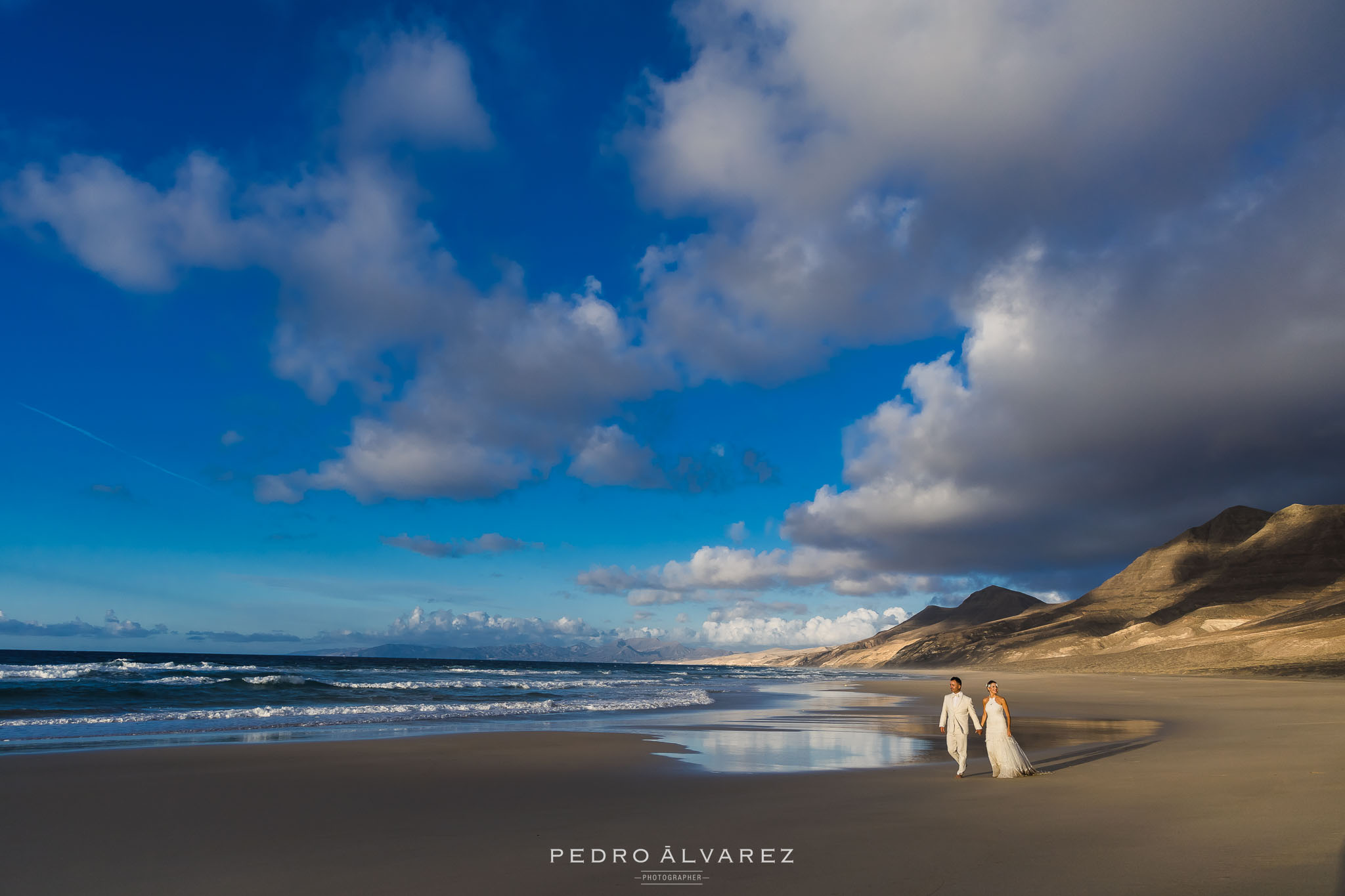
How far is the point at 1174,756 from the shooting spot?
13414 mm

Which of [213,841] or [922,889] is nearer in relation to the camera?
[922,889]

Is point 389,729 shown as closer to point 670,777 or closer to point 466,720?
point 466,720

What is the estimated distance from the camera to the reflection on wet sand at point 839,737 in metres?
13.8

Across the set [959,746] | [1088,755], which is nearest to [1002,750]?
[959,746]

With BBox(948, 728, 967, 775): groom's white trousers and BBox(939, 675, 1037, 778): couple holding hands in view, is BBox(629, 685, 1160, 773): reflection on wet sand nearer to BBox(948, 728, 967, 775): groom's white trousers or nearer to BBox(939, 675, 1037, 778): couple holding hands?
BBox(948, 728, 967, 775): groom's white trousers

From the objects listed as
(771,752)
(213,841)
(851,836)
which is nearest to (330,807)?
(213,841)

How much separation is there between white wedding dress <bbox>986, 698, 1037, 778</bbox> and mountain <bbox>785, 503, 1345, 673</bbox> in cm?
5248

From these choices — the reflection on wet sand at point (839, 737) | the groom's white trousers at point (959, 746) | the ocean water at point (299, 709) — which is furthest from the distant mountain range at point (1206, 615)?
the groom's white trousers at point (959, 746)

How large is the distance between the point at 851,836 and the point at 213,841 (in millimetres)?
6918

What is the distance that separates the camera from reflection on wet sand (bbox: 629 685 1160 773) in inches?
545

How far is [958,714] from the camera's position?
1145 cm

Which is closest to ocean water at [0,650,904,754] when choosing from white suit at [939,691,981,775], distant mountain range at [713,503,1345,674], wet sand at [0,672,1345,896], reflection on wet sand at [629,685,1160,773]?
reflection on wet sand at [629,685,1160,773]

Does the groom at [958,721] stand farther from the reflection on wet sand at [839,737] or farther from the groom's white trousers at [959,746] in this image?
the reflection on wet sand at [839,737]

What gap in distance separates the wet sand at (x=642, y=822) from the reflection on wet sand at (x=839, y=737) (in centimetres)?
120
